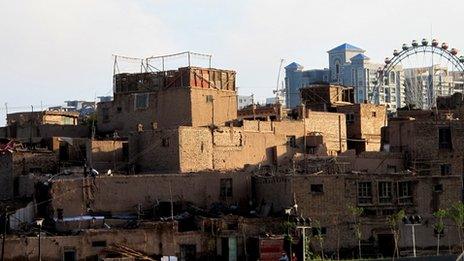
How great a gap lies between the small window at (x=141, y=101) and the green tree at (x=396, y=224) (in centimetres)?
1367

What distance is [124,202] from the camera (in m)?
37.6

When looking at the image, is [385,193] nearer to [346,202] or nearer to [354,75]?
[346,202]

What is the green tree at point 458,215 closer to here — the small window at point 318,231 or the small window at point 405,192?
the small window at point 405,192

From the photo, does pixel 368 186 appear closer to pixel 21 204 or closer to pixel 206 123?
pixel 206 123

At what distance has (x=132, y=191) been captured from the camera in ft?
123


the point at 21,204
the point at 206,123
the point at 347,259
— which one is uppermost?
the point at 206,123

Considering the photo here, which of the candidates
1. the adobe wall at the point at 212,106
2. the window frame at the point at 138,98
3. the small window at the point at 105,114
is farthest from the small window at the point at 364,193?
the small window at the point at 105,114

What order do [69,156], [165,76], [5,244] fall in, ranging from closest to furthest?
1. [5,244]
2. [69,156]
3. [165,76]

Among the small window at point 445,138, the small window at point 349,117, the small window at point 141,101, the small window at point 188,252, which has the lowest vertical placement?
the small window at point 188,252

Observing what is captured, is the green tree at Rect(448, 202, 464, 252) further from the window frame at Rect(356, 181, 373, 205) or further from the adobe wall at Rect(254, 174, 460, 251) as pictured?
the window frame at Rect(356, 181, 373, 205)

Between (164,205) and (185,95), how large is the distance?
8490mm

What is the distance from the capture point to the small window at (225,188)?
38.9m

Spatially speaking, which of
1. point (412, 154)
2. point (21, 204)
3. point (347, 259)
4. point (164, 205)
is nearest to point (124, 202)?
point (164, 205)

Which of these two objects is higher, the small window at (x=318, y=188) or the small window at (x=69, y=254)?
the small window at (x=318, y=188)
